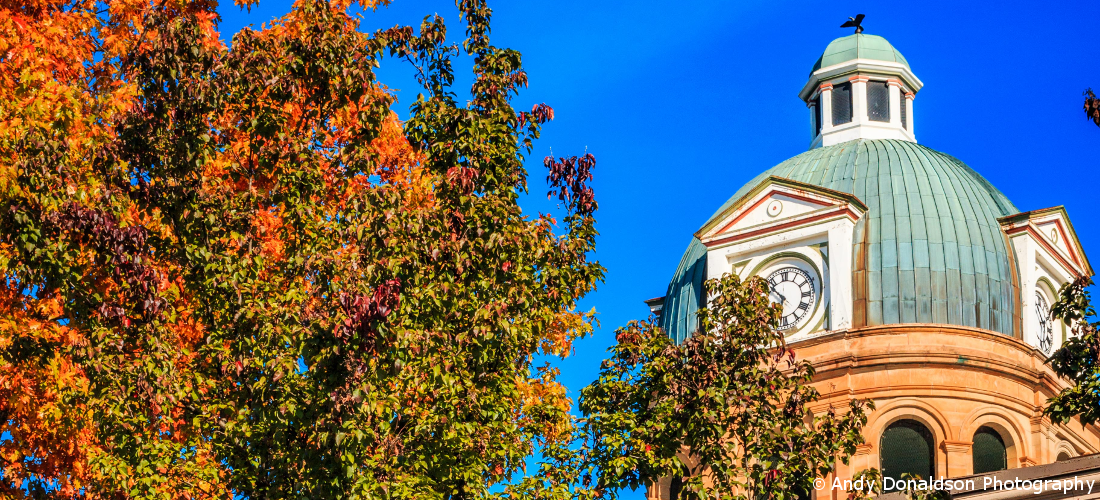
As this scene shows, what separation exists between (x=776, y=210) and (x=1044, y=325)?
22.2 ft

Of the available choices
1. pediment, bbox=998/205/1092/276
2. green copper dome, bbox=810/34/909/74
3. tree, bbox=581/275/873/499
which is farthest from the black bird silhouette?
tree, bbox=581/275/873/499

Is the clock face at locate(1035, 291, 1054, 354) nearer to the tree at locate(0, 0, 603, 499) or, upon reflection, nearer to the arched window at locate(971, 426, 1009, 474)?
the arched window at locate(971, 426, 1009, 474)

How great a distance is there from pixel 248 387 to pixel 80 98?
17.2 feet

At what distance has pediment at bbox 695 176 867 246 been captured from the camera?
37625mm

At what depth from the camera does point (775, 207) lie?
38.3m

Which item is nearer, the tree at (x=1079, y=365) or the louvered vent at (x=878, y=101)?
the tree at (x=1079, y=365)

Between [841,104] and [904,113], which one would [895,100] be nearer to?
[904,113]

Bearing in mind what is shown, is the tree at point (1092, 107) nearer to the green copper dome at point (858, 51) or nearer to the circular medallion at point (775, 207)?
the circular medallion at point (775, 207)

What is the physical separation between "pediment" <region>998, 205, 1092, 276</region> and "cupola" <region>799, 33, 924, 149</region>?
562cm

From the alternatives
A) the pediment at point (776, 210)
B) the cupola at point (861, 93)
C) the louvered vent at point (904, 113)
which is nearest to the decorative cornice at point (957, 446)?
the pediment at point (776, 210)

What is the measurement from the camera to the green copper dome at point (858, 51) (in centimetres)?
4409

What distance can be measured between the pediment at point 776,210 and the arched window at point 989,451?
232 inches

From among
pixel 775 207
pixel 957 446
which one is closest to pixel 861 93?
pixel 775 207

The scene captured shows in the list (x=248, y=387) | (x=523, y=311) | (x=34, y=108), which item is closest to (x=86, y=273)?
(x=34, y=108)
